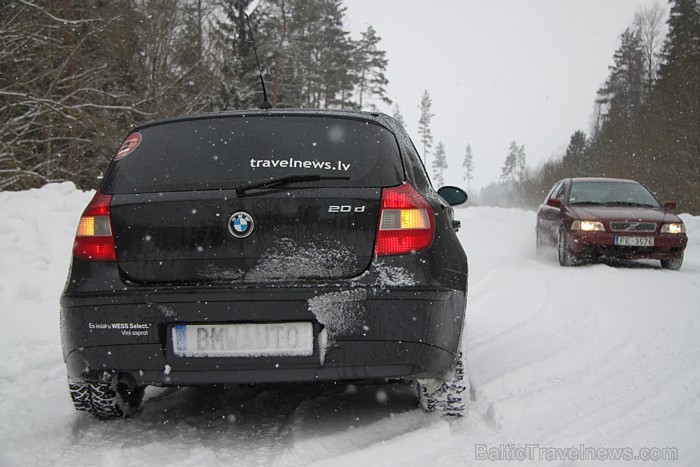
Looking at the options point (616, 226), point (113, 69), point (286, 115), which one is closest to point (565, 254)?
point (616, 226)

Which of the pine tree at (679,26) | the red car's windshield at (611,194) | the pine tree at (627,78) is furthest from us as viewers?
the pine tree at (627,78)

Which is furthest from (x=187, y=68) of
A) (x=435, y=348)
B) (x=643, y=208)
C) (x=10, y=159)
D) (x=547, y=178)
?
(x=547, y=178)

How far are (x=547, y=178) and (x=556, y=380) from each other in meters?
55.5

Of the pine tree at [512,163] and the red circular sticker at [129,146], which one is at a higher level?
the red circular sticker at [129,146]

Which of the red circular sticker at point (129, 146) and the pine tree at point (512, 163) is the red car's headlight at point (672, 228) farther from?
the pine tree at point (512, 163)

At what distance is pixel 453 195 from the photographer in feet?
14.5

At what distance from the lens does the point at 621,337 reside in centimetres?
446

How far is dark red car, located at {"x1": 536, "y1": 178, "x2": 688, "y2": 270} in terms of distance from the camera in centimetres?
873

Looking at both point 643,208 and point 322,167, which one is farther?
point 643,208

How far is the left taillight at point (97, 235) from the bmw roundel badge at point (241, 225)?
56 centimetres

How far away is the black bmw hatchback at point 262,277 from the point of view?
2.54 metres

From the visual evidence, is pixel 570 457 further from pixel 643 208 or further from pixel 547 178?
pixel 547 178

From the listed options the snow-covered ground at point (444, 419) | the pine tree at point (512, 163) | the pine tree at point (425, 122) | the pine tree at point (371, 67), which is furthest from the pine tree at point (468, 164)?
the snow-covered ground at point (444, 419)

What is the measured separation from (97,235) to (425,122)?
95963mm
